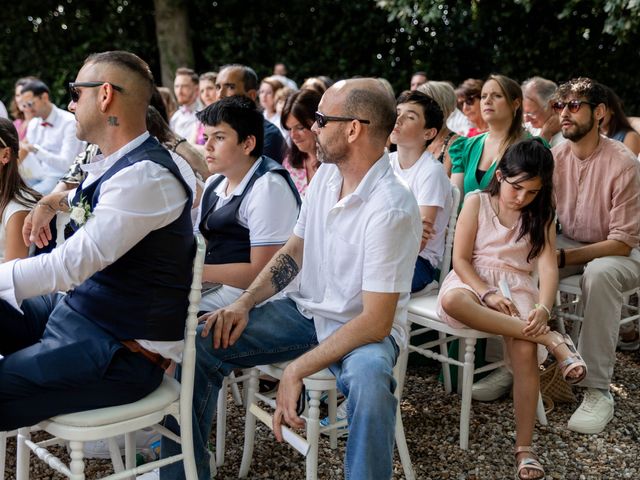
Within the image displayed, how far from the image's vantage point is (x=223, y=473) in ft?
9.80

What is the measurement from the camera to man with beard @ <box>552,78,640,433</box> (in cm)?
355

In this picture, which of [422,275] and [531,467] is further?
[422,275]

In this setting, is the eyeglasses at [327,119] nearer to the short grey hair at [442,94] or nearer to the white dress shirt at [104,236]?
the white dress shirt at [104,236]

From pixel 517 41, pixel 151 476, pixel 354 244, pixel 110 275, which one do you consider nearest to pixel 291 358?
pixel 354 244

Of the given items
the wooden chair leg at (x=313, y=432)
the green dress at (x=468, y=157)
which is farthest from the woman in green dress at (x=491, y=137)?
the wooden chair leg at (x=313, y=432)

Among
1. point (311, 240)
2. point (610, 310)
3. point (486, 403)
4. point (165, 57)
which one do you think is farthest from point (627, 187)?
point (165, 57)

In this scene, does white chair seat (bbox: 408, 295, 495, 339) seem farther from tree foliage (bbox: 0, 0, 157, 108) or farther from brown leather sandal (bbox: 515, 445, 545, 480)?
tree foliage (bbox: 0, 0, 157, 108)

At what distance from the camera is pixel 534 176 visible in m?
3.17

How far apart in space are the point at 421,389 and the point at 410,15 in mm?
5981

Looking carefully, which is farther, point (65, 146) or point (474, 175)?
point (65, 146)

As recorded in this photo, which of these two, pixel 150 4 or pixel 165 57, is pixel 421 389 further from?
pixel 150 4

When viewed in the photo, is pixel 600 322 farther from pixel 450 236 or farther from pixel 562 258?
pixel 450 236

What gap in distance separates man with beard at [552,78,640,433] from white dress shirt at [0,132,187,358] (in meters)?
2.24

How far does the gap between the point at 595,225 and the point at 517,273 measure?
0.86m
